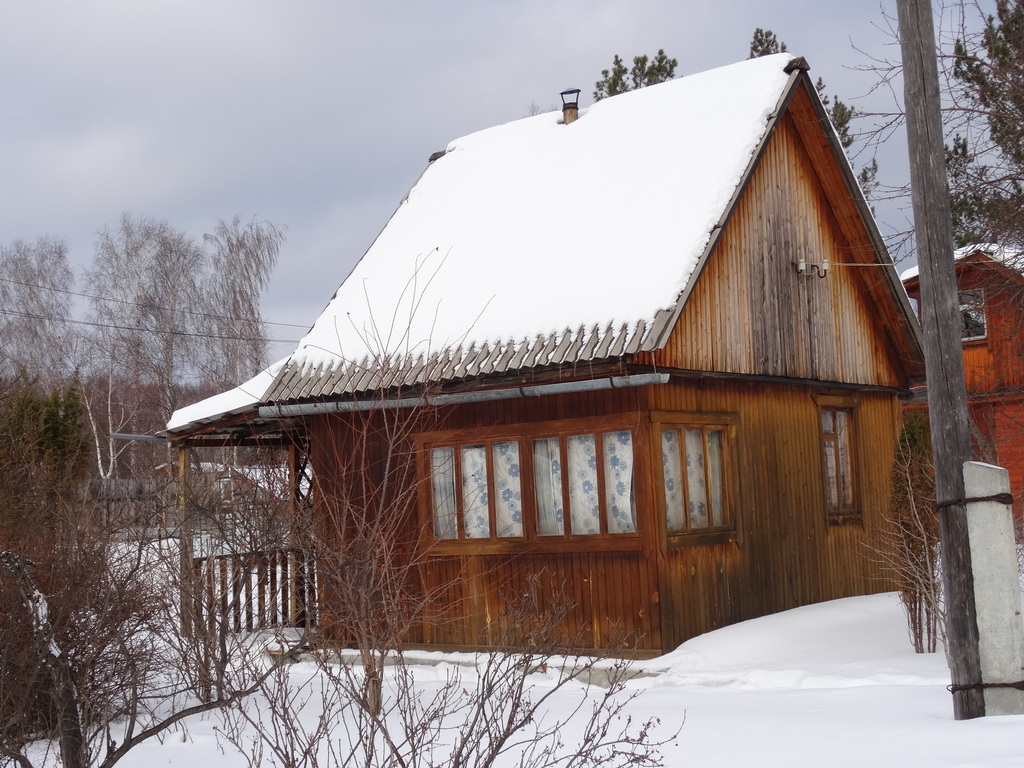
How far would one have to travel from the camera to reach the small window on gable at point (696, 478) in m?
10.5

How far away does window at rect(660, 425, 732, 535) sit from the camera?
10.5m

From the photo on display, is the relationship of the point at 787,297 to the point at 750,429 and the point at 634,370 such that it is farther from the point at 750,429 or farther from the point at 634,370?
the point at 634,370

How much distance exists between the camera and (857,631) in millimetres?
10812

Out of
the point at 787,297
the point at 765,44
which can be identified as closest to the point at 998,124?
the point at 787,297

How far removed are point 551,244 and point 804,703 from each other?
5.52 meters

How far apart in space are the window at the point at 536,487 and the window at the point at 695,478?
0.45m

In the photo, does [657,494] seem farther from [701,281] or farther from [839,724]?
[839,724]

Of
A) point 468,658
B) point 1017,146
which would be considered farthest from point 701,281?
point 468,658

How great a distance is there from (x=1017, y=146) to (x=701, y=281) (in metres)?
3.19

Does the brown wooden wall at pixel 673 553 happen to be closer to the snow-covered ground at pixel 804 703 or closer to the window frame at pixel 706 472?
the window frame at pixel 706 472

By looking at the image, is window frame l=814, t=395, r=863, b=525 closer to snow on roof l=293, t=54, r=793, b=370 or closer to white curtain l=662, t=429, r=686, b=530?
white curtain l=662, t=429, r=686, b=530

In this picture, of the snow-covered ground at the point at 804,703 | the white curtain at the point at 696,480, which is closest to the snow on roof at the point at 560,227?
the white curtain at the point at 696,480

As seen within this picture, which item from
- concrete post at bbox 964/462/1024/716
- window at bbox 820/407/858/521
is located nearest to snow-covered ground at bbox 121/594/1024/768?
concrete post at bbox 964/462/1024/716

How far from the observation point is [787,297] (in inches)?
488
